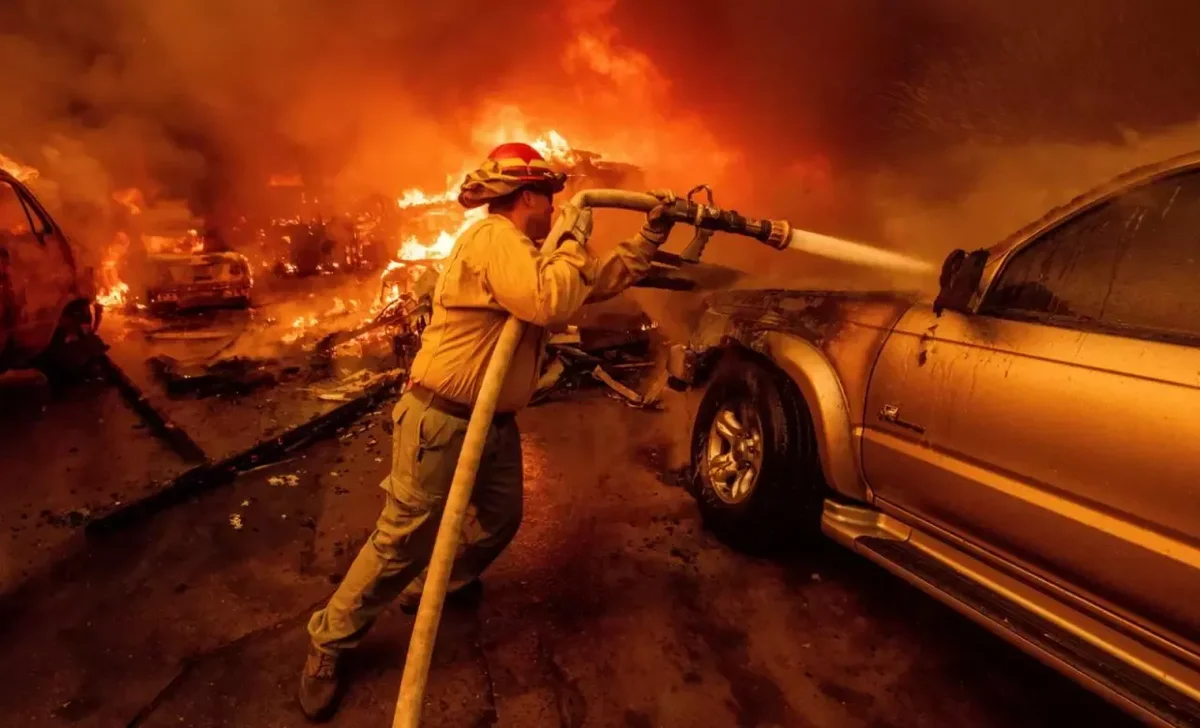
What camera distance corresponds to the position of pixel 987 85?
26.0 feet

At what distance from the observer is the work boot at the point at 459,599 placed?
3.32m

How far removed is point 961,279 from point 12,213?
7672 millimetres

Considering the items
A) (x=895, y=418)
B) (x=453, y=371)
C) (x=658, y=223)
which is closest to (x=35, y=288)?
(x=453, y=371)

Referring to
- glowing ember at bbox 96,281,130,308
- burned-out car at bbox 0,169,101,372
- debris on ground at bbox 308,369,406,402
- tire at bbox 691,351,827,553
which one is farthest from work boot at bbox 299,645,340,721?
glowing ember at bbox 96,281,130,308

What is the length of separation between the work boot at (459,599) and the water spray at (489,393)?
0.79m

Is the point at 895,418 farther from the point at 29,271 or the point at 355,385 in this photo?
the point at 29,271

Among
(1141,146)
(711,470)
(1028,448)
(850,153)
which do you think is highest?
(850,153)

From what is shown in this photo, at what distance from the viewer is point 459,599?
3.40 metres

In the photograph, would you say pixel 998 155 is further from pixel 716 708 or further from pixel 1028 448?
pixel 716 708

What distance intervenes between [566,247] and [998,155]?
580cm

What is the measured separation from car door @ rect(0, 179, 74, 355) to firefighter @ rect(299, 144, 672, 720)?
5181 mm

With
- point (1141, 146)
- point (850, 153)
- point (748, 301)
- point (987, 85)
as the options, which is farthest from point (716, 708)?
point (850, 153)

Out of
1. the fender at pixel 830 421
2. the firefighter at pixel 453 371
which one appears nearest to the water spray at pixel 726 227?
the firefighter at pixel 453 371

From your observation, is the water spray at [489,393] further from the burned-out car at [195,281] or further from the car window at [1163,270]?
the burned-out car at [195,281]
